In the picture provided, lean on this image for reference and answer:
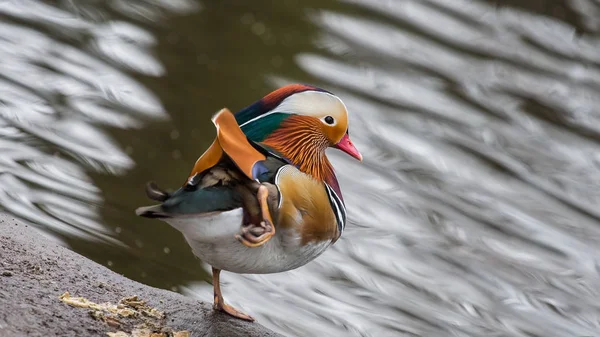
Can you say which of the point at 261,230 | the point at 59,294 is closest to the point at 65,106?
the point at 59,294

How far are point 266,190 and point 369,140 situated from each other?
3.91 meters

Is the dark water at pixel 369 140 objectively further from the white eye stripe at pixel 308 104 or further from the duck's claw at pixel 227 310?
the white eye stripe at pixel 308 104

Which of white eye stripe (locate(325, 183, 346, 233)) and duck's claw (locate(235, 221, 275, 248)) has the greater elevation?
duck's claw (locate(235, 221, 275, 248))

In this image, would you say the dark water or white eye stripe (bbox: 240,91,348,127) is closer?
white eye stripe (bbox: 240,91,348,127)

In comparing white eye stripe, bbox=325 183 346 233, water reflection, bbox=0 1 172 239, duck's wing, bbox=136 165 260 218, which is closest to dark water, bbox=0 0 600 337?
water reflection, bbox=0 1 172 239

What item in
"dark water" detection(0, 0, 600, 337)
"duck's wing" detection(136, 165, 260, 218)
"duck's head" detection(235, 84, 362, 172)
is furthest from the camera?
"dark water" detection(0, 0, 600, 337)

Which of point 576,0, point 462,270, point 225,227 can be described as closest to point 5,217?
point 225,227

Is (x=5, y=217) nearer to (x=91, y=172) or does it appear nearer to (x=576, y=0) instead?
(x=91, y=172)

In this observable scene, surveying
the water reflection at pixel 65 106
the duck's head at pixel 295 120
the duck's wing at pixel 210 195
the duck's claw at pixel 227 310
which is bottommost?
the water reflection at pixel 65 106

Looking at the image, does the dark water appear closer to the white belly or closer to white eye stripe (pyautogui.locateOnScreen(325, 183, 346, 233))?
white eye stripe (pyautogui.locateOnScreen(325, 183, 346, 233))

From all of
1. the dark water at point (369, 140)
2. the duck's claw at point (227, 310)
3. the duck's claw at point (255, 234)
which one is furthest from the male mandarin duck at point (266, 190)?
the dark water at point (369, 140)

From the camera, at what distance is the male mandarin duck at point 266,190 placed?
2869 millimetres

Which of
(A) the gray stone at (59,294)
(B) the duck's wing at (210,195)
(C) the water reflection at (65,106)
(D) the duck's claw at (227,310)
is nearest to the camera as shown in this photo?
(B) the duck's wing at (210,195)

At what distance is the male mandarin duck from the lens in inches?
113
